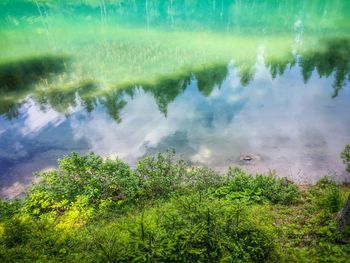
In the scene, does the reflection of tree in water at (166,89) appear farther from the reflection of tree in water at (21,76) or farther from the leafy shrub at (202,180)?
the leafy shrub at (202,180)

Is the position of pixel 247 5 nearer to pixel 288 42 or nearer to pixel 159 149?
pixel 288 42

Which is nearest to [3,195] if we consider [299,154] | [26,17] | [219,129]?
[219,129]

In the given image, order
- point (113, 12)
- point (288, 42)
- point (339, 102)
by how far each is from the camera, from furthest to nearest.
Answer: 1. point (113, 12)
2. point (288, 42)
3. point (339, 102)

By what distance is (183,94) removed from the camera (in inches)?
1280

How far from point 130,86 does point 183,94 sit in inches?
235

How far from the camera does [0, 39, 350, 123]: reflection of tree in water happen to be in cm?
3092

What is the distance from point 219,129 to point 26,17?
62.1m

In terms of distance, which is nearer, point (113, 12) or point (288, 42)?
point (288, 42)

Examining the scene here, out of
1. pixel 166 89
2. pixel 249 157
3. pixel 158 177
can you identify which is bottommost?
pixel 249 157

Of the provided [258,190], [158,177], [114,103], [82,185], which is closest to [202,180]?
[158,177]

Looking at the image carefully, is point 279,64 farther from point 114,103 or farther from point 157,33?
point 157,33

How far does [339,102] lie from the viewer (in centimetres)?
2938

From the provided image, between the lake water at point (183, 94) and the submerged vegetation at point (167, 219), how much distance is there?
14.7 feet

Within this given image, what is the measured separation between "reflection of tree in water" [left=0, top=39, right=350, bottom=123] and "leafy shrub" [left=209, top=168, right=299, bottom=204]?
14.1 m
